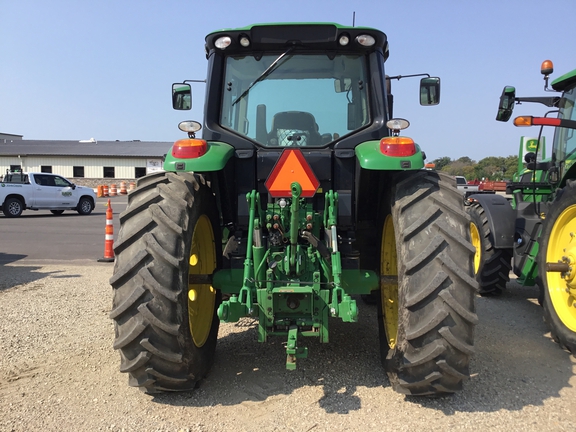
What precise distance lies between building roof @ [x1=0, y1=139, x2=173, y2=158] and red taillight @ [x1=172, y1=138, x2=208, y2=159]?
3821 cm

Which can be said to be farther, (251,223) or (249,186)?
(249,186)

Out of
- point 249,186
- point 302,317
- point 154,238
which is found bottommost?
point 302,317

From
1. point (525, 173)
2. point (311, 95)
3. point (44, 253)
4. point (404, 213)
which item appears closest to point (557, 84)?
point (525, 173)

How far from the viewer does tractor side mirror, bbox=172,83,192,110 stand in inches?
186

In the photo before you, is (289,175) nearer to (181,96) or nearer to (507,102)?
(181,96)

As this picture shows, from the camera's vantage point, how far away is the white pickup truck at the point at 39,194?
18.4m

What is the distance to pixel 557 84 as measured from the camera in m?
6.12

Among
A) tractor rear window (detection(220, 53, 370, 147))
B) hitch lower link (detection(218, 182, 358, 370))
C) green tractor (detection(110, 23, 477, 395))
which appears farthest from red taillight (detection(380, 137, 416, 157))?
tractor rear window (detection(220, 53, 370, 147))

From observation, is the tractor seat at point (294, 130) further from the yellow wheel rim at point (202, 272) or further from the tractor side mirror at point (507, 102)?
the tractor side mirror at point (507, 102)

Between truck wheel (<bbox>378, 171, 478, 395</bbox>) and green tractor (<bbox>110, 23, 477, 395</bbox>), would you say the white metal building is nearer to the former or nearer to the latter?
green tractor (<bbox>110, 23, 477, 395</bbox>)

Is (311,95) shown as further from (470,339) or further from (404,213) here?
(470,339)

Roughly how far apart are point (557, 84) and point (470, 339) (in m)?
4.46

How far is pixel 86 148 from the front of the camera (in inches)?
1746

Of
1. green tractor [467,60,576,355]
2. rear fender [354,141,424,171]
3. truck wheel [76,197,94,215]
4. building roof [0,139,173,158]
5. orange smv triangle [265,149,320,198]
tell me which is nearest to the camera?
rear fender [354,141,424,171]
